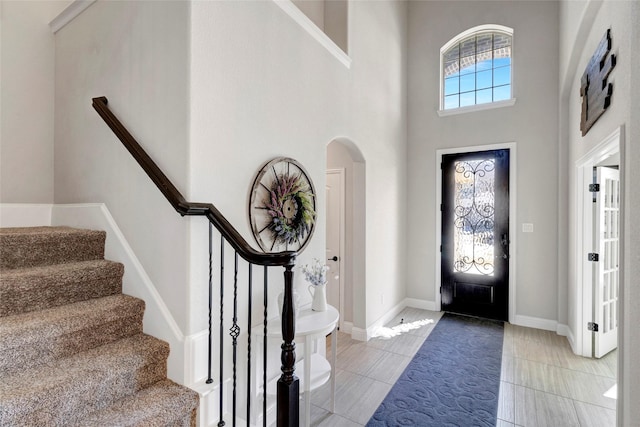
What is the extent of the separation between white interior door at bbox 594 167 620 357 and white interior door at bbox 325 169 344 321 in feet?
8.53

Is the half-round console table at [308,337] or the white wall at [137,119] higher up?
the white wall at [137,119]

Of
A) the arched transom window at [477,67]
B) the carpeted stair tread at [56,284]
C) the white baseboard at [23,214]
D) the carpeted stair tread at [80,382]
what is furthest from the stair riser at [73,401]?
the arched transom window at [477,67]

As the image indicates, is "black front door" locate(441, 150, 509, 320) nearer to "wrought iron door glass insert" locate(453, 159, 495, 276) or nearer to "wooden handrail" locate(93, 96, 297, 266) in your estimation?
"wrought iron door glass insert" locate(453, 159, 495, 276)

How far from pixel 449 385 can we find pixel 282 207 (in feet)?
7.02

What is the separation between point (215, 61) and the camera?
1853 mm

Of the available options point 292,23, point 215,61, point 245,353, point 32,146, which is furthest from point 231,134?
point 32,146

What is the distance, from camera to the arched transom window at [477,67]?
14.4 ft

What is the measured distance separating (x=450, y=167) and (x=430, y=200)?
56cm

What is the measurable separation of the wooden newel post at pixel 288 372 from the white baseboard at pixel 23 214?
2.56 m

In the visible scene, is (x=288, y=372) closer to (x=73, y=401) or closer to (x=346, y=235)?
(x=73, y=401)

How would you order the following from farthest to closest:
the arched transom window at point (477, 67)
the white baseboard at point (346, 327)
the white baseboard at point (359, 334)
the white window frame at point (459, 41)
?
1. the arched transom window at point (477, 67)
2. the white window frame at point (459, 41)
3. the white baseboard at point (346, 327)
4. the white baseboard at point (359, 334)

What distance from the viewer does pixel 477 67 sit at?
459 cm

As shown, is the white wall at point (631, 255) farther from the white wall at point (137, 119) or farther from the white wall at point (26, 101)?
the white wall at point (26, 101)

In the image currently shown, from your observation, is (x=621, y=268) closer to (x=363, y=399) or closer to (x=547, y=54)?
(x=363, y=399)
